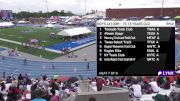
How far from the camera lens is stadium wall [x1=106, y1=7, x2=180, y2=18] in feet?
265

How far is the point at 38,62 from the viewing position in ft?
114

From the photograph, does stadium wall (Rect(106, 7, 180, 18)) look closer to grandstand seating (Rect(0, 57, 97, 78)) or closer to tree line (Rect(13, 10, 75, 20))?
grandstand seating (Rect(0, 57, 97, 78))

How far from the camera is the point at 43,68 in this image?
32344 millimetres

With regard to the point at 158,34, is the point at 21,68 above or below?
below

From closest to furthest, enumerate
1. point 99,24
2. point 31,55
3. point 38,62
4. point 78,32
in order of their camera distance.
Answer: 1. point 99,24
2. point 38,62
3. point 31,55
4. point 78,32

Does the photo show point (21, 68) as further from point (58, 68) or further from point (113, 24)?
point (113, 24)

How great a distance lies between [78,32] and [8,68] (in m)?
22.8

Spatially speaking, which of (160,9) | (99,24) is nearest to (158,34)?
(99,24)
